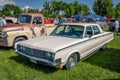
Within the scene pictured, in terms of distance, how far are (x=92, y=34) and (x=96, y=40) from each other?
0.41 m

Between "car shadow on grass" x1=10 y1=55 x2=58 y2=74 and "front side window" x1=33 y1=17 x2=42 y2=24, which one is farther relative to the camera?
"front side window" x1=33 y1=17 x2=42 y2=24

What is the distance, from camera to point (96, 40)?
7.65 m

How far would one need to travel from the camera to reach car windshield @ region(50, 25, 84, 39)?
22.4 feet

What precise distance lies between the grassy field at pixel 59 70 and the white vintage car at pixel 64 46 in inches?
14.5

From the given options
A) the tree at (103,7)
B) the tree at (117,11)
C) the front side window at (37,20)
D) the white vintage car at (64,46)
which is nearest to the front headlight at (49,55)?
the white vintage car at (64,46)

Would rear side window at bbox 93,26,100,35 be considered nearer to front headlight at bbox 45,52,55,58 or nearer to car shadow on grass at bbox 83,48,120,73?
car shadow on grass at bbox 83,48,120,73

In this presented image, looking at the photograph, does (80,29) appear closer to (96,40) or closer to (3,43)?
(96,40)

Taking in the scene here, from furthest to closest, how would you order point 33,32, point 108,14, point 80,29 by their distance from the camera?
point 108,14, point 33,32, point 80,29

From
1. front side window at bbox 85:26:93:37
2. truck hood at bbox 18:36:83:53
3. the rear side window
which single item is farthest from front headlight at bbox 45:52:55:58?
the rear side window

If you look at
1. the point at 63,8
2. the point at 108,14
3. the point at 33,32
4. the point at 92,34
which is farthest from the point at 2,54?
the point at 63,8

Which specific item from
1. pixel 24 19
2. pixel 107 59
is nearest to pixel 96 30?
pixel 107 59

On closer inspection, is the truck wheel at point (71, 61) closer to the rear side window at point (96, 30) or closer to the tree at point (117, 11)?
the rear side window at point (96, 30)

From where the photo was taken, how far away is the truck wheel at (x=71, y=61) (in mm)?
5902

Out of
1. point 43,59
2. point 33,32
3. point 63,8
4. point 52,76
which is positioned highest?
point 63,8
